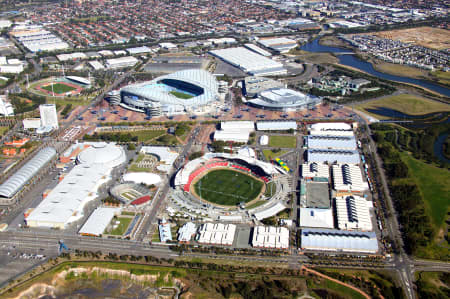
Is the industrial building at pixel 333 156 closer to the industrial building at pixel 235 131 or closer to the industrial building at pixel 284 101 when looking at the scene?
the industrial building at pixel 235 131

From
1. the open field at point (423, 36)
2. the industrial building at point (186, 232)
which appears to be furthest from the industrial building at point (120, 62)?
the open field at point (423, 36)

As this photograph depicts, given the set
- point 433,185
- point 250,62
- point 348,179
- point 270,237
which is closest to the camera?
point 270,237

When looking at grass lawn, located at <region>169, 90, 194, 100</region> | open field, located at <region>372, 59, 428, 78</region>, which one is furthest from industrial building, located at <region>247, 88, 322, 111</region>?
open field, located at <region>372, 59, 428, 78</region>

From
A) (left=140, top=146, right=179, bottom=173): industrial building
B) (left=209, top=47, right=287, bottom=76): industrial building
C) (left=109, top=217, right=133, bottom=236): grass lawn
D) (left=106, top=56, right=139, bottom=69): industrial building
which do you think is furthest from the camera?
(left=106, top=56, right=139, bottom=69): industrial building

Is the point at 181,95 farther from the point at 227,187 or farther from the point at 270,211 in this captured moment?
the point at 270,211

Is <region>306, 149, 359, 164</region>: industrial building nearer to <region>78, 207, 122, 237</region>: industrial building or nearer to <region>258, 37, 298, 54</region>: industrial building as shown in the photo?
<region>78, 207, 122, 237</region>: industrial building

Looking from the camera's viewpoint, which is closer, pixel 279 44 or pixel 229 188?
pixel 229 188

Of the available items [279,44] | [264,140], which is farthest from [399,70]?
[264,140]
